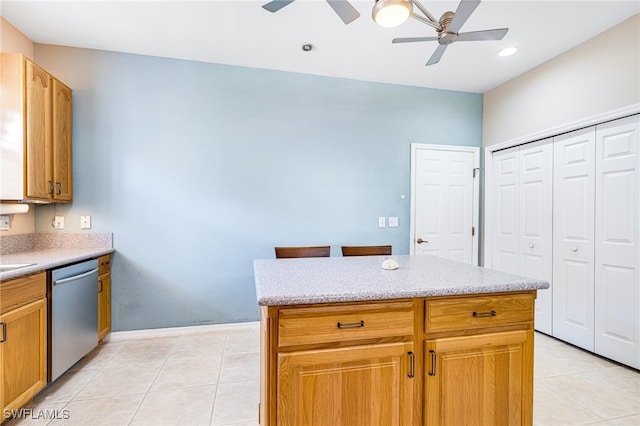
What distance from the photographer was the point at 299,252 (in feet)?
7.79

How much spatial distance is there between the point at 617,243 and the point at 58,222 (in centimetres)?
472

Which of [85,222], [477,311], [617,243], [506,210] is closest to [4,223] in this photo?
[85,222]

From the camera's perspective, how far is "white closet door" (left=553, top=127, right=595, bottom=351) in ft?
8.78

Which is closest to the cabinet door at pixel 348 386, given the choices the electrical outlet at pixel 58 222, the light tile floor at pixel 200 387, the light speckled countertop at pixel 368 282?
the light speckled countertop at pixel 368 282

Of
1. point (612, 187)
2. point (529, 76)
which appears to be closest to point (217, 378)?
point (612, 187)

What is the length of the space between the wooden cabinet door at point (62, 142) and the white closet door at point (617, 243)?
14.8ft

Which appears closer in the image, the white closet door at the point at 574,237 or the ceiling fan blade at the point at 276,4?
the ceiling fan blade at the point at 276,4

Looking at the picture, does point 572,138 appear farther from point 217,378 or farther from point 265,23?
point 217,378

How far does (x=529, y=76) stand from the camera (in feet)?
10.6

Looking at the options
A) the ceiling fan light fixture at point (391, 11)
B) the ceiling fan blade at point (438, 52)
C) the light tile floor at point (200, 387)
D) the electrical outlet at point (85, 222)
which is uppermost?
the ceiling fan blade at point (438, 52)

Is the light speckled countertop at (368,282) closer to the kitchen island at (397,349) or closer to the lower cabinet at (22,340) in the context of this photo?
the kitchen island at (397,349)

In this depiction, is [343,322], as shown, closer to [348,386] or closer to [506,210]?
[348,386]

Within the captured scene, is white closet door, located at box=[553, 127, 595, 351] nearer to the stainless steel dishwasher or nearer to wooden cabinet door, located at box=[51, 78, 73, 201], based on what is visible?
the stainless steel dishwasher

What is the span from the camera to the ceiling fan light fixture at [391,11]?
1.45 meters
